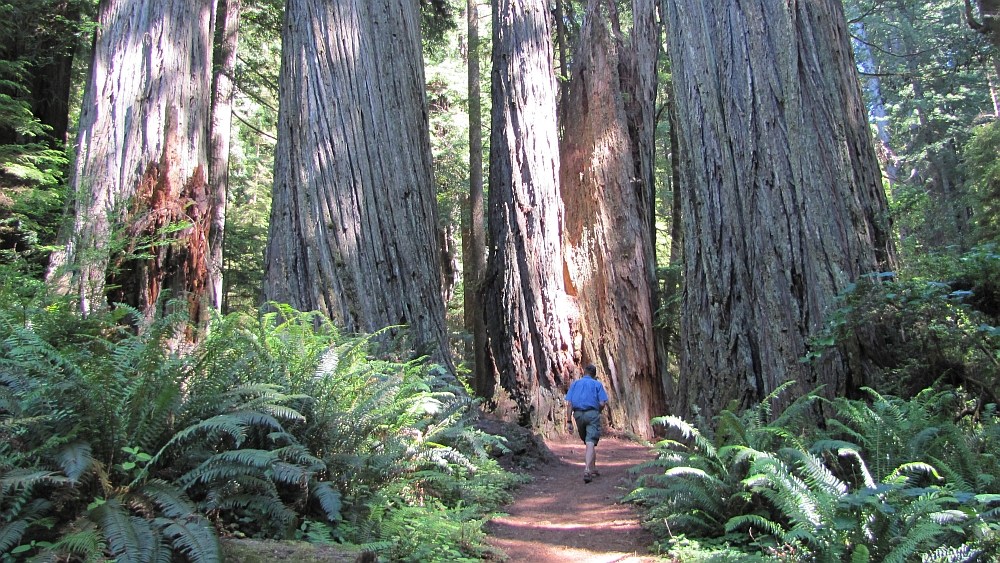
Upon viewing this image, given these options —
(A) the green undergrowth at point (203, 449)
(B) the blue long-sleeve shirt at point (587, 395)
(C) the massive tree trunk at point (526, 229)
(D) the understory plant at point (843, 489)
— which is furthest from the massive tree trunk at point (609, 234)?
(A) the green undergrowth at point (203, 449)

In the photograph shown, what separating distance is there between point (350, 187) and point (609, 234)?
19.0 feet

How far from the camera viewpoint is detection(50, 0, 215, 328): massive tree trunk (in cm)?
634

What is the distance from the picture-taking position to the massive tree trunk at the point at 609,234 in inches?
449

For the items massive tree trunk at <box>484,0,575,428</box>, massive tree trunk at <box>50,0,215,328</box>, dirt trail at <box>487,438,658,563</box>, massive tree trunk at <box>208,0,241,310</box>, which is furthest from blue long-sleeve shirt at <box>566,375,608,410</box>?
massive tree trunk at <box>208,0,241,310</box>

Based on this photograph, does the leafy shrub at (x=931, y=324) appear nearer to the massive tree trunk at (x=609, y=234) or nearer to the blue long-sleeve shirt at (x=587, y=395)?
the blue long-sleeve shirt at (x=587, y=395)

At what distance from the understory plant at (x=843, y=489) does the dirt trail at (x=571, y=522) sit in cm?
33

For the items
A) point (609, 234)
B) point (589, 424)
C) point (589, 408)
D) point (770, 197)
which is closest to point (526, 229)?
point (609, 234)

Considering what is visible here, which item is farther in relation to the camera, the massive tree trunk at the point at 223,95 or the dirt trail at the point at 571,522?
the massive tree trunk at the point at 223,95

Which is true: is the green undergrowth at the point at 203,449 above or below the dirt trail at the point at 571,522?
above

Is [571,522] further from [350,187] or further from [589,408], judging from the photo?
[350,187]

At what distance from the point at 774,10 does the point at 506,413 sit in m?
6.83

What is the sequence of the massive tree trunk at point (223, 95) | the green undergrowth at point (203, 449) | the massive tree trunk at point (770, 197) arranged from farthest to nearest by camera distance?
the massive tree trunk at point (223, 95) → the massive tree trunk at point (770, 197) → the green undergrowth at point (203, 449)

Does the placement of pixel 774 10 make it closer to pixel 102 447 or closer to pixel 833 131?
pixel 833 131

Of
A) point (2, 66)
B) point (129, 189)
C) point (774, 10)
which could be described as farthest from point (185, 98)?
point (774, 10)
